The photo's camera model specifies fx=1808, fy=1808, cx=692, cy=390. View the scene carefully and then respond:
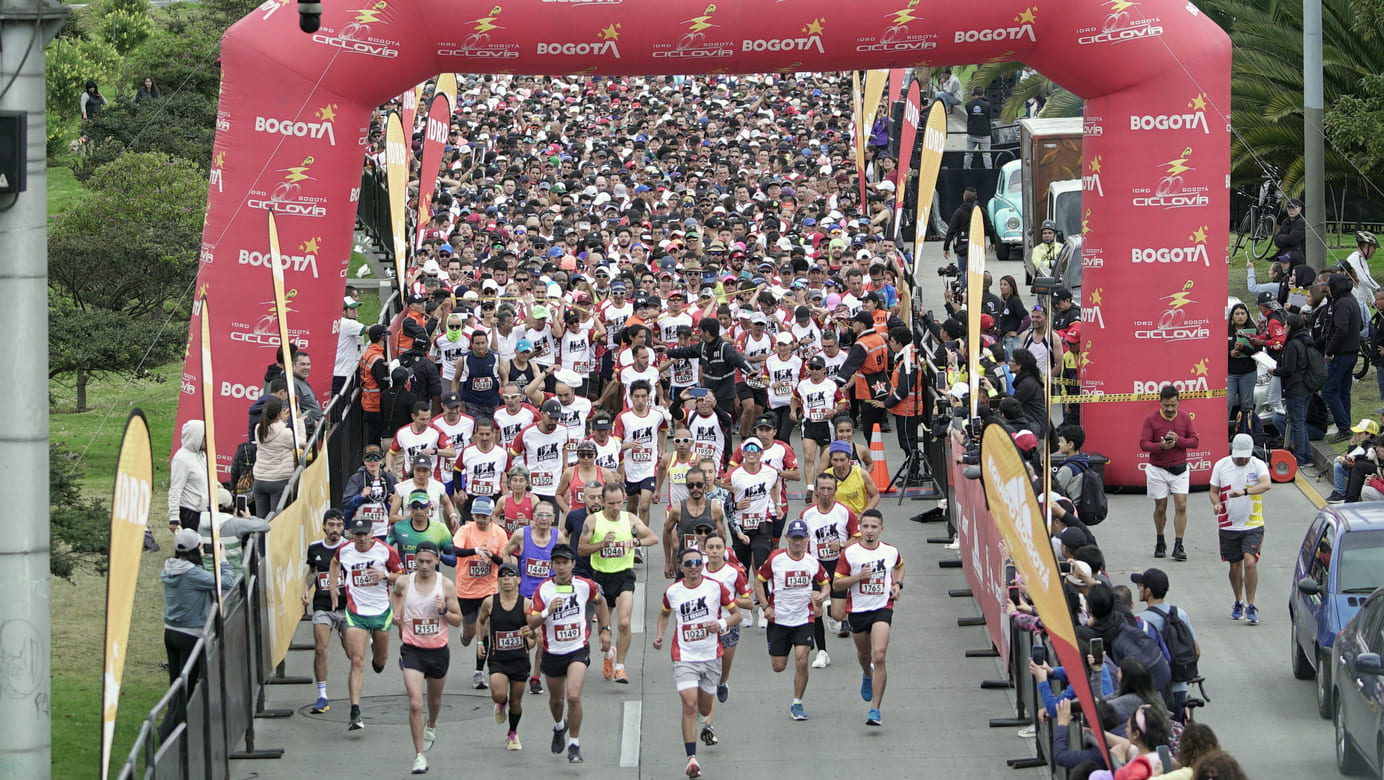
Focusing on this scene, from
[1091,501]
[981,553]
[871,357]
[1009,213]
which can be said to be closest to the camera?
[1091,501]

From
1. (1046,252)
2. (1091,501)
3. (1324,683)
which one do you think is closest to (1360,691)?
(1324,683)

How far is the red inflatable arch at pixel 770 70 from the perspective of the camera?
1766cm

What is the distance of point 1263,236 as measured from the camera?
29516 mm

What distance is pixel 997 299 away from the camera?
22.4 meters

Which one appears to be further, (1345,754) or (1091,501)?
(1091,501)

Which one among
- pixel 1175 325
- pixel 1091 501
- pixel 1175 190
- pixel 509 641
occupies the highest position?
pixel 1175 190

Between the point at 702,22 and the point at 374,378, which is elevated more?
the point at 702,22

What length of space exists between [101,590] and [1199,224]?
11582mm

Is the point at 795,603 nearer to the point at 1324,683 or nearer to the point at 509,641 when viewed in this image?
the point at 509,641

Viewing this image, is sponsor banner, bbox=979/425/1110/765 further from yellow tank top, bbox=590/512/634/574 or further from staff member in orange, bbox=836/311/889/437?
staff member in orange, bbox=836/311/889/437

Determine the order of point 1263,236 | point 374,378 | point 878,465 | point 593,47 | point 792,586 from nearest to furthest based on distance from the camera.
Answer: point 792,586 < point 593,47 < point 878,465 < point 374,378 < point 1263,236

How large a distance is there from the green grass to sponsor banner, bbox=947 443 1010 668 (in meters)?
6.61

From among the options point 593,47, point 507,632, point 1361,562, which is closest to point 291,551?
point 507,632

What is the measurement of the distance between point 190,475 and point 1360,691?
8.66 metres
